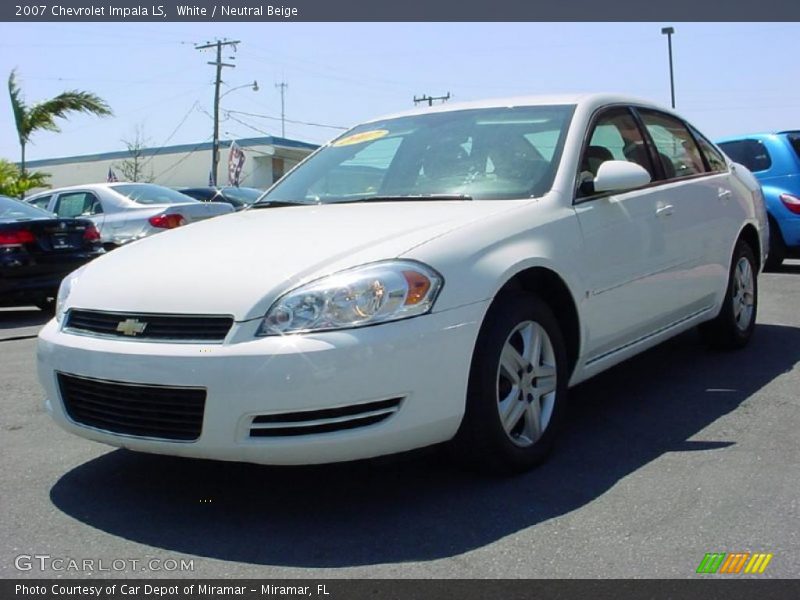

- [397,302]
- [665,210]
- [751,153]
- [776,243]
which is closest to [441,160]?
[665,210]

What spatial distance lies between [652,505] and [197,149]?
4949cm

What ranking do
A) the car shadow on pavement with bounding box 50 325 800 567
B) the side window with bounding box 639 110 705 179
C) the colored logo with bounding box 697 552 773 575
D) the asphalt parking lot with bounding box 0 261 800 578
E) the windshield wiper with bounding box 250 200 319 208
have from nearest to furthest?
the colored logo with bounding box 697 552 773 575, the asphalt parking lot with bounding box 0 261 800 578, the car shadow on pavement with bounding box 50 325 800 567, the windshield wiper with bounding box 250 200 319 208, the side window with bounding box 639 110 705 179

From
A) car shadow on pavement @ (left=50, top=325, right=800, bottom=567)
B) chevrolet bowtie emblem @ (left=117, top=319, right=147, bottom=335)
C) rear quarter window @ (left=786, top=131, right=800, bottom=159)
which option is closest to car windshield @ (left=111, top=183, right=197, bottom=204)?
rear quarter window @ (left=786, top=131, right=800, bottom=159)

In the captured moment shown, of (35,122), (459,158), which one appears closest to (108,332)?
(459,158)

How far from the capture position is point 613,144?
472 centimetres

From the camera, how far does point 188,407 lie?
3154 mm

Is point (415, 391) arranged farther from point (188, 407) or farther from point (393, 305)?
point (188, 407)

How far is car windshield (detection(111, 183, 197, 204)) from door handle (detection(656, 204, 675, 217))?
7.97 m

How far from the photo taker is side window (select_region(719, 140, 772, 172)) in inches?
401

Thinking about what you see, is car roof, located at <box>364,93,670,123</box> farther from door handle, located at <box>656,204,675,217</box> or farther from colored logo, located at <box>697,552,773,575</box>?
colored logo, located at <box>697,552,773,575</box>

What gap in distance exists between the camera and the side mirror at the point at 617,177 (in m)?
4.12

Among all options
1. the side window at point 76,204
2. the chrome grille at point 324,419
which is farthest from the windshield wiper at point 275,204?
the side window at point 76,204

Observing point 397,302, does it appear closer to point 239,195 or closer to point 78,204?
point 78,204

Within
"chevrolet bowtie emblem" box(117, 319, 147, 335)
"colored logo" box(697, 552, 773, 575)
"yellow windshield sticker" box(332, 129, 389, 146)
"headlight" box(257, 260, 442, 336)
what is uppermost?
"yellow windshield sticker" box(332, 129, 389, 146)
